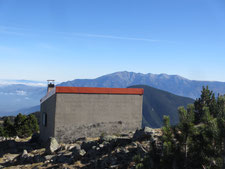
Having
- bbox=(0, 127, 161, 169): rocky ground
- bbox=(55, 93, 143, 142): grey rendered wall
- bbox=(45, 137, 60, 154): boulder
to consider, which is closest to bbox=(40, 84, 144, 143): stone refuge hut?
bbox=(55, 93, 143, 142): grey rendered wall

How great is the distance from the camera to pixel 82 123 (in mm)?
29312

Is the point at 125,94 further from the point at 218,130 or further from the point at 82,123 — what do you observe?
the point at 218,130

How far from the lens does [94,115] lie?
98.5 feet

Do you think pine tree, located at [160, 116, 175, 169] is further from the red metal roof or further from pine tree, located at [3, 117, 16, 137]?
pine tree, located at [3, 117, 16, 137]

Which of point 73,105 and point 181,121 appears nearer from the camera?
point 181,121

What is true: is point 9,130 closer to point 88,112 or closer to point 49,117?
point 49,117

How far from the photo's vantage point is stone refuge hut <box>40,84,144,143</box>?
92.3 feet

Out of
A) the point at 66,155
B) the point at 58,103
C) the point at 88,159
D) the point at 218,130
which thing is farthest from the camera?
the point at 58,103

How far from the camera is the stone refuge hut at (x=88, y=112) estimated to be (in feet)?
92.3

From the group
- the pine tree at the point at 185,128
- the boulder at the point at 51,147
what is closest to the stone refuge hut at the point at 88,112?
the boulder at the point at 51,147

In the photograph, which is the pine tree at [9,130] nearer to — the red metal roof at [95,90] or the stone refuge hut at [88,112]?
the stone refuge hut at [88,112]

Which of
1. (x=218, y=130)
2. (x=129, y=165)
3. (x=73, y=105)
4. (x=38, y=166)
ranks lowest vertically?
(x=38, y=166)

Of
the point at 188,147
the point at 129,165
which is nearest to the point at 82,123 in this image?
the point at 129,165

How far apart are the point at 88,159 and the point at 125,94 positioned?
1448 cm
